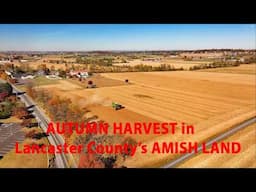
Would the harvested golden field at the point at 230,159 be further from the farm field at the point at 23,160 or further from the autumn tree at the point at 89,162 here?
the farm field at the point at 23,160

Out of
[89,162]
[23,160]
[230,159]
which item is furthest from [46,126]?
[230,159]

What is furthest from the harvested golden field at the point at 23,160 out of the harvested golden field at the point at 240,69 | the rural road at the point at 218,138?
the harvested golden field at the point at 240,69

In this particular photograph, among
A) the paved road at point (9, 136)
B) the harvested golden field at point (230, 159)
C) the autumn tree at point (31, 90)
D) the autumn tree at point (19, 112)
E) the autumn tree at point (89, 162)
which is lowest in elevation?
the harvested golden field at point (230, 159)

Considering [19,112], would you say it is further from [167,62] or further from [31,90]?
[167,62]

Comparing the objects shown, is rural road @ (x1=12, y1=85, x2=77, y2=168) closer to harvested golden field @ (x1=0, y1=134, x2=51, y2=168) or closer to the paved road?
harvested golden field @ (x1=0, y1=134, x2=51, y2=168)

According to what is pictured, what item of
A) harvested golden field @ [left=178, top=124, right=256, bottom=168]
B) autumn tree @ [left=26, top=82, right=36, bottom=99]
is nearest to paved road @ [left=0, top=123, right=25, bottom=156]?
autumn tree @ [left=26, top=82, right=36, bottom=99]
